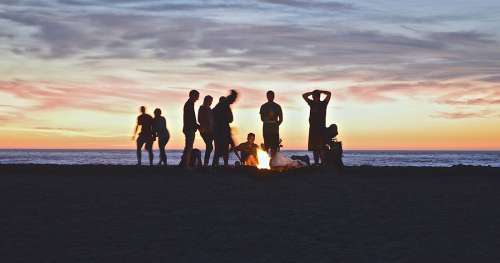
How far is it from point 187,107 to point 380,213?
899 cm

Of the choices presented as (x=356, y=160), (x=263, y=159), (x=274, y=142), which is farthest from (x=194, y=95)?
(x=356, y=160)

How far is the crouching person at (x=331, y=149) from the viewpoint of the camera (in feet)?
60.3

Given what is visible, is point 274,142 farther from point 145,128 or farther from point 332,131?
point 145,128

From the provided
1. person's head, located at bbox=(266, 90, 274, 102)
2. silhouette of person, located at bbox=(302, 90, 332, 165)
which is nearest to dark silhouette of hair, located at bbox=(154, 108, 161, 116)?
person's head, located at bbox=(266, 90, 274, 102)

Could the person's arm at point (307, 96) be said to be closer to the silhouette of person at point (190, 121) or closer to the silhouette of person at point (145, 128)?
the silhouette of person at point (190, 121)

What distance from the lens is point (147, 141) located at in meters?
21.6

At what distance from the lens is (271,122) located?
18516 millimetres

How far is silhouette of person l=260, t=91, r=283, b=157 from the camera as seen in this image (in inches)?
719

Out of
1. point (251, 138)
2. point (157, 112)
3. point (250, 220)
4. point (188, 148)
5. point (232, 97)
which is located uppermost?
point (232, 97)

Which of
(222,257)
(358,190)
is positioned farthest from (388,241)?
(358,190)

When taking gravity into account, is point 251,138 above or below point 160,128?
below

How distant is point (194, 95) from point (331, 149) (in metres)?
3.72

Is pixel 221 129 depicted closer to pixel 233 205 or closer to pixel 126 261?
pixel 233 205

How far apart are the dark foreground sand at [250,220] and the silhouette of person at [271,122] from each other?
3094 mm
